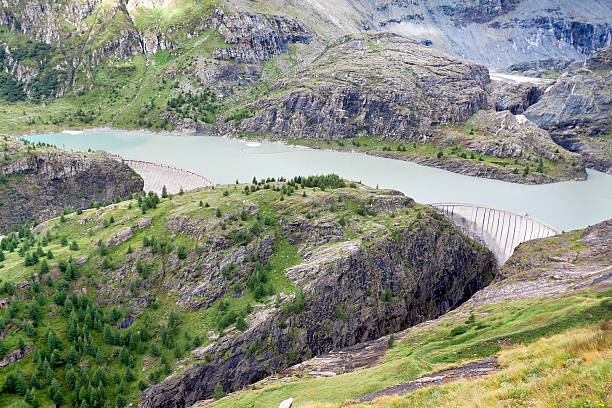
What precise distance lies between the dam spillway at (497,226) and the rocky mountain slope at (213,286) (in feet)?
36.2

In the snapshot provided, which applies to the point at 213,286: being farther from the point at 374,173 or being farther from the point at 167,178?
the point at 374,173

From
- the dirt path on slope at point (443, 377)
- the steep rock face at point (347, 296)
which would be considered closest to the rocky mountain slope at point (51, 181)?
the steep rock face at point (347, 296)

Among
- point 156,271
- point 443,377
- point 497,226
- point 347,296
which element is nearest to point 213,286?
point 156,271

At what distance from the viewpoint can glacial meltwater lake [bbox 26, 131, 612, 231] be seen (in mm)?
126938

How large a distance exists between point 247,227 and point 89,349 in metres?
29.4

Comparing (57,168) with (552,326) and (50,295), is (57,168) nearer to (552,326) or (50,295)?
(50,295)

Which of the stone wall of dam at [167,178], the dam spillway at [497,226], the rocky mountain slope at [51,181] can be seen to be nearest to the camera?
the dam spillway at [497,226]

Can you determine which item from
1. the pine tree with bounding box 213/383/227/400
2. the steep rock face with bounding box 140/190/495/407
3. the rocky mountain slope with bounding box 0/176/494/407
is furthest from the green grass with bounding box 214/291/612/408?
the rocky mountain slope with bounding box 0/176/494/407

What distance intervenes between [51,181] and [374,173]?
10393cm

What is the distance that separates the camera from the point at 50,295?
5838cm

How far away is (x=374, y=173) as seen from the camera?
156500mm

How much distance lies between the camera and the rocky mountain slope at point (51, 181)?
105 metres

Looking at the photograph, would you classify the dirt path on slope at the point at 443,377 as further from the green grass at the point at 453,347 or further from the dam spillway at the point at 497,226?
the dam spillway at the point at 497,226

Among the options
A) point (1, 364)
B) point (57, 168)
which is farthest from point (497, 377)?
point (57, 168)
